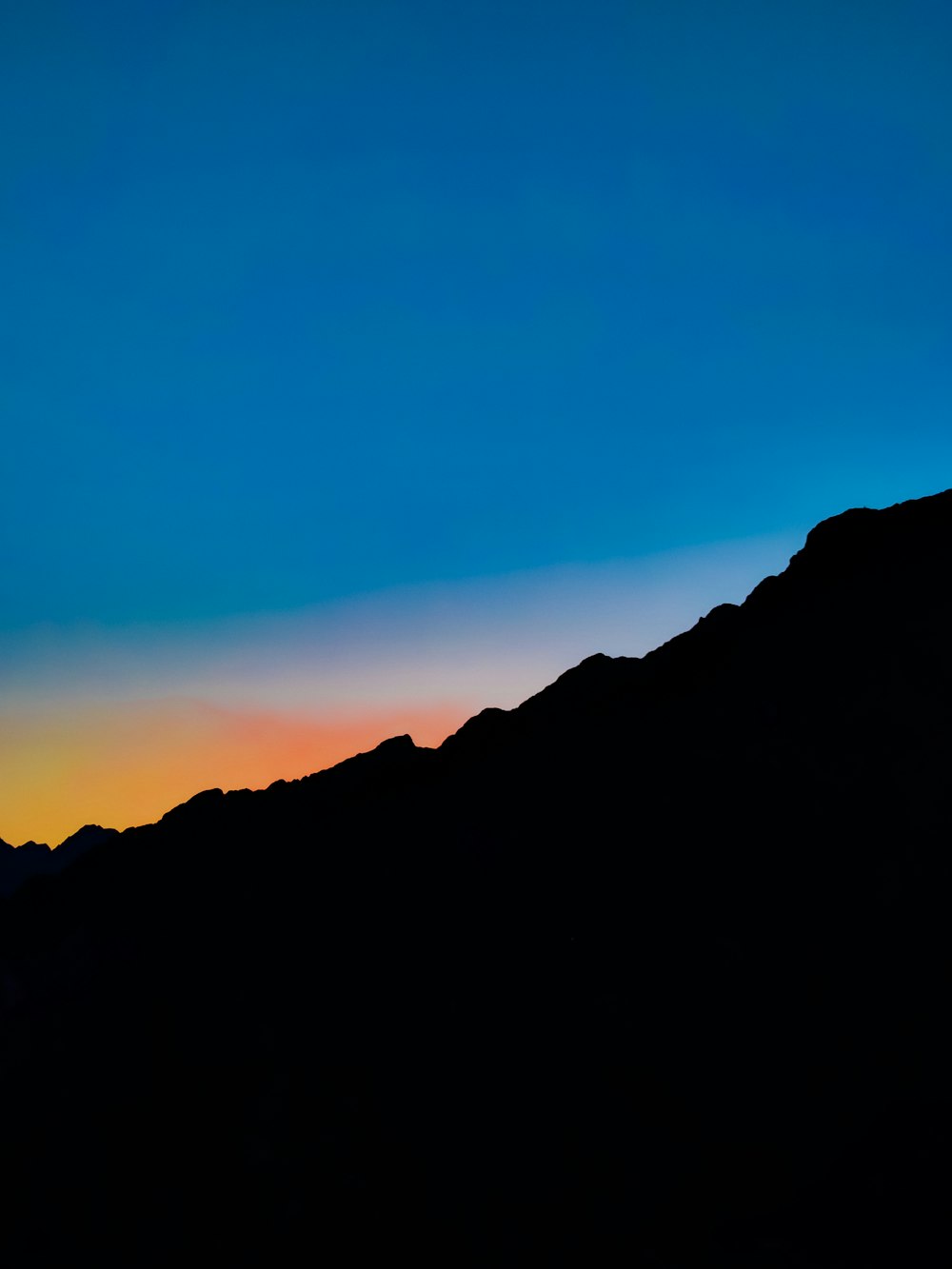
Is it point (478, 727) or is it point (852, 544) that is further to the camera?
point (478, 727)

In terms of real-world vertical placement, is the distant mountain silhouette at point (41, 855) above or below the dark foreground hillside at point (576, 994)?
above

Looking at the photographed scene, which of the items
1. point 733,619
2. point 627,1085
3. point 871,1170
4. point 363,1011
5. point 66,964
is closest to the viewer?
point 871,1170

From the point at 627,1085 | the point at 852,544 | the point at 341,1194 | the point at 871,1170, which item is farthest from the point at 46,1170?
the point at 852,544

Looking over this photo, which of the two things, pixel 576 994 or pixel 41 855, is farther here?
pixel 41 855

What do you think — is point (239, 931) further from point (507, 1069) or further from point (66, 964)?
point (507, 1069)

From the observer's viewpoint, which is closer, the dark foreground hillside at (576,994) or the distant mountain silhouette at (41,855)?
the dark foreground hillside at (576,994)

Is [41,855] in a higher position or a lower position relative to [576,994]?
higher

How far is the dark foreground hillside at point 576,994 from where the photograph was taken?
1892 cm

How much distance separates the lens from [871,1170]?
17500mm

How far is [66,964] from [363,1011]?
11728 mm

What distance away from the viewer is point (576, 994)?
22766 mm

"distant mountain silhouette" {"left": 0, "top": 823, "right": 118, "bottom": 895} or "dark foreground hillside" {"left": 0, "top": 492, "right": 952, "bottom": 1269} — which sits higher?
"distant mountain silhouette" {"left": 0, "top": 823, "right": 118, "bottom": 895}

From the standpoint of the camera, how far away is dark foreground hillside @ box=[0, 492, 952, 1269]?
1892 cm

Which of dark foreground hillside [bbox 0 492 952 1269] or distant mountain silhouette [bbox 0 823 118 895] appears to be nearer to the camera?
dark foreground hillside [bbox 0 492 952 1269]
